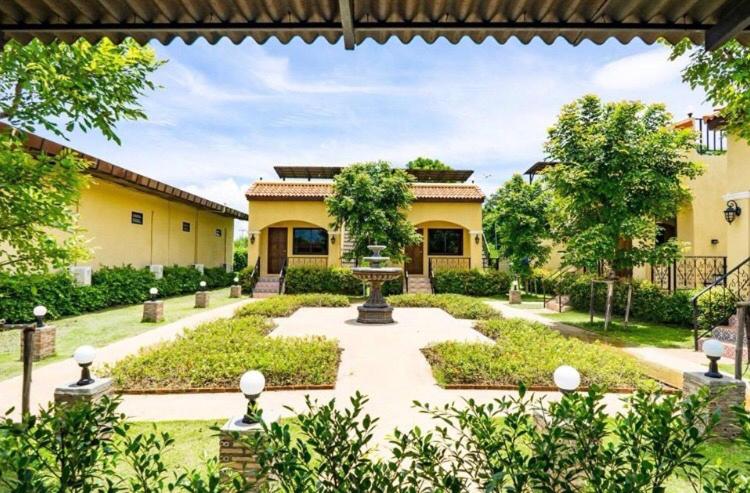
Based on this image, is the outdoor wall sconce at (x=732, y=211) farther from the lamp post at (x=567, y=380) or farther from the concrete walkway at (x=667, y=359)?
the lamp post at (x=567, y=380)

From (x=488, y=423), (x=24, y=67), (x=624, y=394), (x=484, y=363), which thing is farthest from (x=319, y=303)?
(x=488, y=423)

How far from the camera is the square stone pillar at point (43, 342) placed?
261 inches

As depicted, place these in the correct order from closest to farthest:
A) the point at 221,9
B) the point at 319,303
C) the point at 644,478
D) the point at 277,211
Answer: the point at 644,478 < the point at 221,9 < the point at 319,303 < the point at 277,211

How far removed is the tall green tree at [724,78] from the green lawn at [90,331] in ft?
36.1

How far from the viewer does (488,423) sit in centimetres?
197

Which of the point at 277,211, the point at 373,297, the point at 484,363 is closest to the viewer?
the point at 484,363

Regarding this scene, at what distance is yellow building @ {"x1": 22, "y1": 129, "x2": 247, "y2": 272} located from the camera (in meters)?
12.5

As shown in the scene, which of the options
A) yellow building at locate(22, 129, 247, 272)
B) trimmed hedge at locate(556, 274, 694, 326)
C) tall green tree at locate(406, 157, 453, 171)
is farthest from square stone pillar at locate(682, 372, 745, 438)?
tall green tree at locate(406, 157, 453, 171)

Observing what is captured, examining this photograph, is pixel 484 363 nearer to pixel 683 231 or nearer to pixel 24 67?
pixel 24 67

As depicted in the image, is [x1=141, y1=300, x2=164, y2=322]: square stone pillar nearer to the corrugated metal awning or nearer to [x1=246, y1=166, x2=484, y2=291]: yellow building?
[x1=246, y1=166, x2=484, y2=291]: yellow building

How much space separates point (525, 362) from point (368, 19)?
533cm

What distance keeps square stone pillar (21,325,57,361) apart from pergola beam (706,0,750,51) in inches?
362

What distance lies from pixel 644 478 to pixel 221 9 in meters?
3.29

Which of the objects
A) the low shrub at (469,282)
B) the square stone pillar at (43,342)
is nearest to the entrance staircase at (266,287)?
the low shrub at (469,282)
